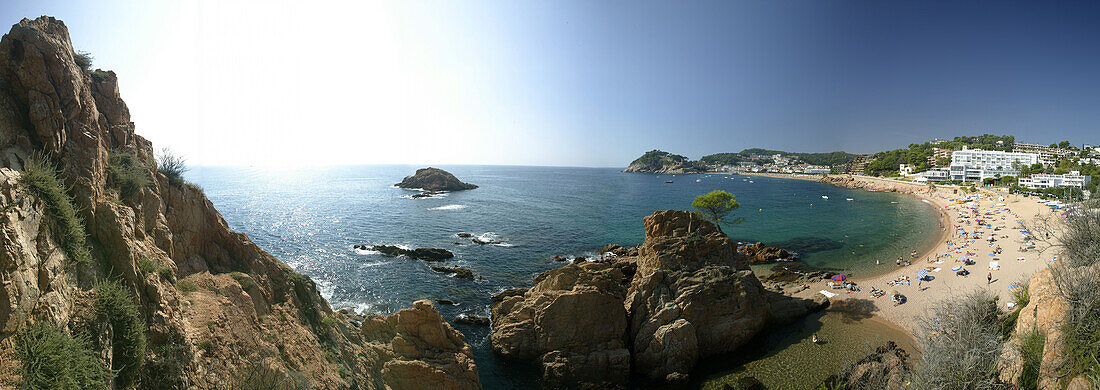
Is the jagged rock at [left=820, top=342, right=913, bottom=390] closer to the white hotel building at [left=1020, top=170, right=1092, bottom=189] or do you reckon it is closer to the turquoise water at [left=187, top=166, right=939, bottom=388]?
the turquoise water at [left=187, top=166, right=939, bottom=388]

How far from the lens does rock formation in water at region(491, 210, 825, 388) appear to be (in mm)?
18984

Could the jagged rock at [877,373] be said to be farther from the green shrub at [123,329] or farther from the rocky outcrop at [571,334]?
the green shrub at [123,329]

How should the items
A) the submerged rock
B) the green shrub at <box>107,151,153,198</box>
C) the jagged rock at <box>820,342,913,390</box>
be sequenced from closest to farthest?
the green shrub at <box>107,151,153,198</box>, the jagged rock at <box>820,342,913,390</box>, the submerged rock

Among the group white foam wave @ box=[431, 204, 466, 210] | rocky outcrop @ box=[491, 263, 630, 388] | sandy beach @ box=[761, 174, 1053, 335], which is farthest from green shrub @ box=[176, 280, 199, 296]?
white foam wave @ box=[431, 204, 466, 210]

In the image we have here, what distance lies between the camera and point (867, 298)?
2700cm

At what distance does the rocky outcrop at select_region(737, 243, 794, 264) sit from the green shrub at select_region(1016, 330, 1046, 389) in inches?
1089

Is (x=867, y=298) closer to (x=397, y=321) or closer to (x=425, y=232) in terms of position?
(x=397, y=321)

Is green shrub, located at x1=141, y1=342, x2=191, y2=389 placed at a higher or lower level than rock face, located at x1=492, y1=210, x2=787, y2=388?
higher

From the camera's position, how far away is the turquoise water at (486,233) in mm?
30938

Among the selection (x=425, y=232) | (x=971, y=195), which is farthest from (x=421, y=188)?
(x=971, y=195)

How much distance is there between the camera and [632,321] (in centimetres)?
2147

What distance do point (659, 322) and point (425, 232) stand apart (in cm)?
4004

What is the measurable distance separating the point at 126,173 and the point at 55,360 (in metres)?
6.27

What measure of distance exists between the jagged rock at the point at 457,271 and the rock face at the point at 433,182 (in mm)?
77497
